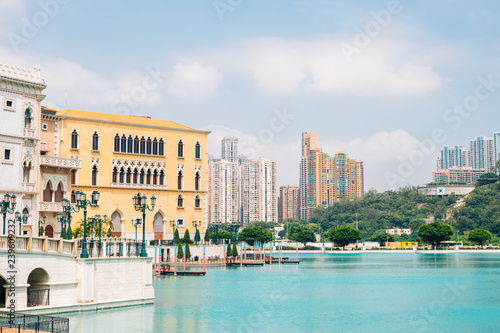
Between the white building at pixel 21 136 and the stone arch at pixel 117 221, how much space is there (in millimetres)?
24498

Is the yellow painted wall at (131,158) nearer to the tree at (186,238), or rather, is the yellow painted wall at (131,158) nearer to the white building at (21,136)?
the tree at (186,238)

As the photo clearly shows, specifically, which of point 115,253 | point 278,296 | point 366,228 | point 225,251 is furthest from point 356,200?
point 115,253

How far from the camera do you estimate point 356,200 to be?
18275 cm

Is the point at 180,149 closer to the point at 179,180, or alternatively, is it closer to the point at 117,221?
the point at 179,180

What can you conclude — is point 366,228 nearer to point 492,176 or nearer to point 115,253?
point 492,176

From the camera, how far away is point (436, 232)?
403 ft

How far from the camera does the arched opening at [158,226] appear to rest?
69688 millimetres

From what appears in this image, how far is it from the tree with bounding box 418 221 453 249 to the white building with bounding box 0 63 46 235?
95.3 metres

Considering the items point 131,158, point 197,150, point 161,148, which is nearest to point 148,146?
point 161,148

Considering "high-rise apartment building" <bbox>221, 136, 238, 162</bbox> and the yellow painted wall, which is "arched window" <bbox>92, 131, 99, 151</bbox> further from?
"high-rise apartment building" <bbox>221, 136, 238, 162</bbox>

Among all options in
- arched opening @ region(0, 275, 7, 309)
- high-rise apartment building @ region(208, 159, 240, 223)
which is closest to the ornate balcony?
arched opening @ region(0, 275, 7, 309)

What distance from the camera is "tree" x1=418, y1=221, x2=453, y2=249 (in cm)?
12262

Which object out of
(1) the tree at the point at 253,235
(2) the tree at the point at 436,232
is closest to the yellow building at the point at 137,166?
(1) the tree at the point at 253,235

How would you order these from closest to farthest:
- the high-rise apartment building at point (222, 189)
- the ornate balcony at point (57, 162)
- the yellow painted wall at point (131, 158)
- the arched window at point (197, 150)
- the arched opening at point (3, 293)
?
1. the arched opening at point (3, 293)
2. the ornate balcony at point (57, 162)
3. the yellow painted wall at point (131, 158)
4. the arched window at point (197, 150)
5. the high-rise apartment building at point (222, 189)
